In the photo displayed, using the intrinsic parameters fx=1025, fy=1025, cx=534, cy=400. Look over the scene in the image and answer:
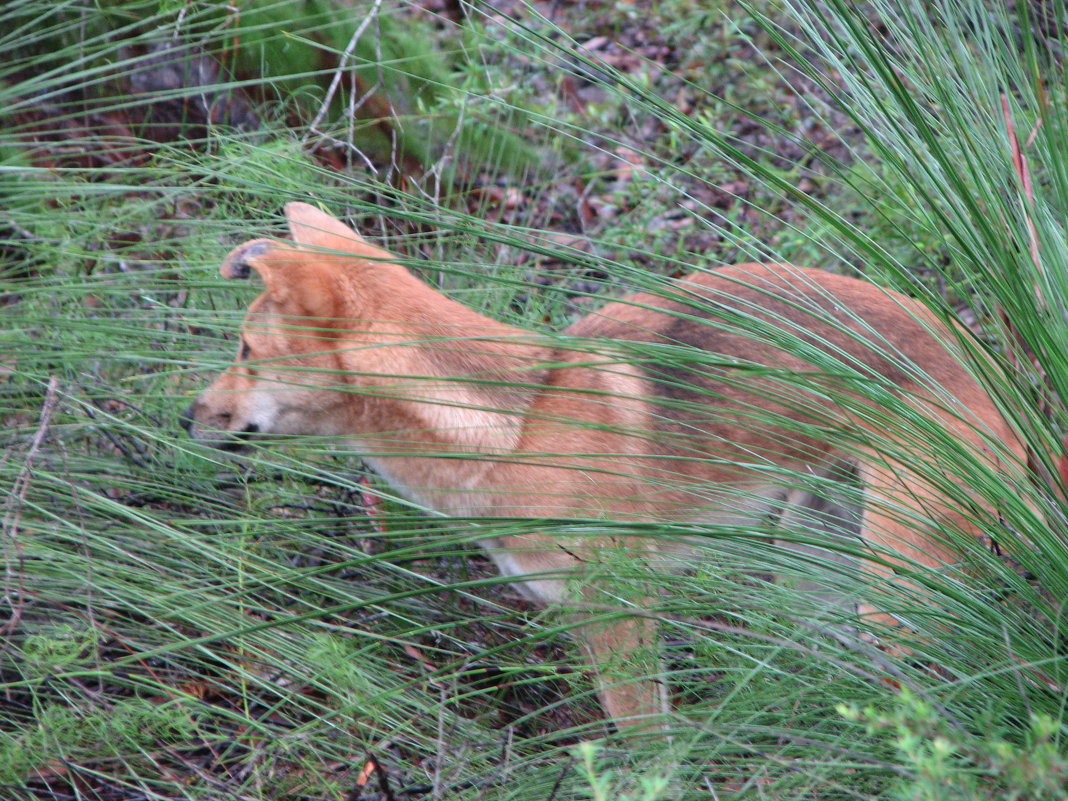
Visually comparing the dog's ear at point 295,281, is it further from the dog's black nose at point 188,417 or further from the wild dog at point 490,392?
the dog's black nose at point 188,417

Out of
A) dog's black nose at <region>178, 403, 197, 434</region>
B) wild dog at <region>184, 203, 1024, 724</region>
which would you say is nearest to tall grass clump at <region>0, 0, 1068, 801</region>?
dog's black nose at <region>178, 403, 197, 434</region>

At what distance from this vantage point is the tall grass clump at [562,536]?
1914 mm

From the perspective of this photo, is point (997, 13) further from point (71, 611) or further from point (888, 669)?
point (71, 611)

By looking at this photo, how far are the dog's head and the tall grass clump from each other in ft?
0.35

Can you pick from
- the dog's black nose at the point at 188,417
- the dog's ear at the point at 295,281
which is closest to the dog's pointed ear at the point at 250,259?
the dog's ear at the point at 295,281

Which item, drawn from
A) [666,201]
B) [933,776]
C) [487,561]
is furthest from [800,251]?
[933,776]

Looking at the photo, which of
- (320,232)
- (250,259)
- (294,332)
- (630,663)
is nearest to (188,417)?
(294,332)

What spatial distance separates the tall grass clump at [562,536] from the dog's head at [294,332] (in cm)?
11

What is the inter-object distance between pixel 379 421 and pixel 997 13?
2.12m

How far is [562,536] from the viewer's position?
2.50 m

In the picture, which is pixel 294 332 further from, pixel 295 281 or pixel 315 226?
pixel 315 226

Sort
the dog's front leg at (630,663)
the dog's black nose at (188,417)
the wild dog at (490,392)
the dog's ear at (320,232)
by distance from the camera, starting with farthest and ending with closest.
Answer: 1. the dog's black nose at (188,417)
2. the dog's ear at (320,232)
3. the wild dog at (490,392)
4. the dog's front leg at (630,663)

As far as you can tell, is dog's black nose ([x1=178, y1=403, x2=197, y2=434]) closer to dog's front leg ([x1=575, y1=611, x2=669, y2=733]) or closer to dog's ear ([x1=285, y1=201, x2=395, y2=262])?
dog's ear ([x1=285, y1=201, x2=395, y2=262])

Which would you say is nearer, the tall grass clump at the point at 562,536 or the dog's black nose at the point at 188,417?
the tall grass clump at the point at 562,536
